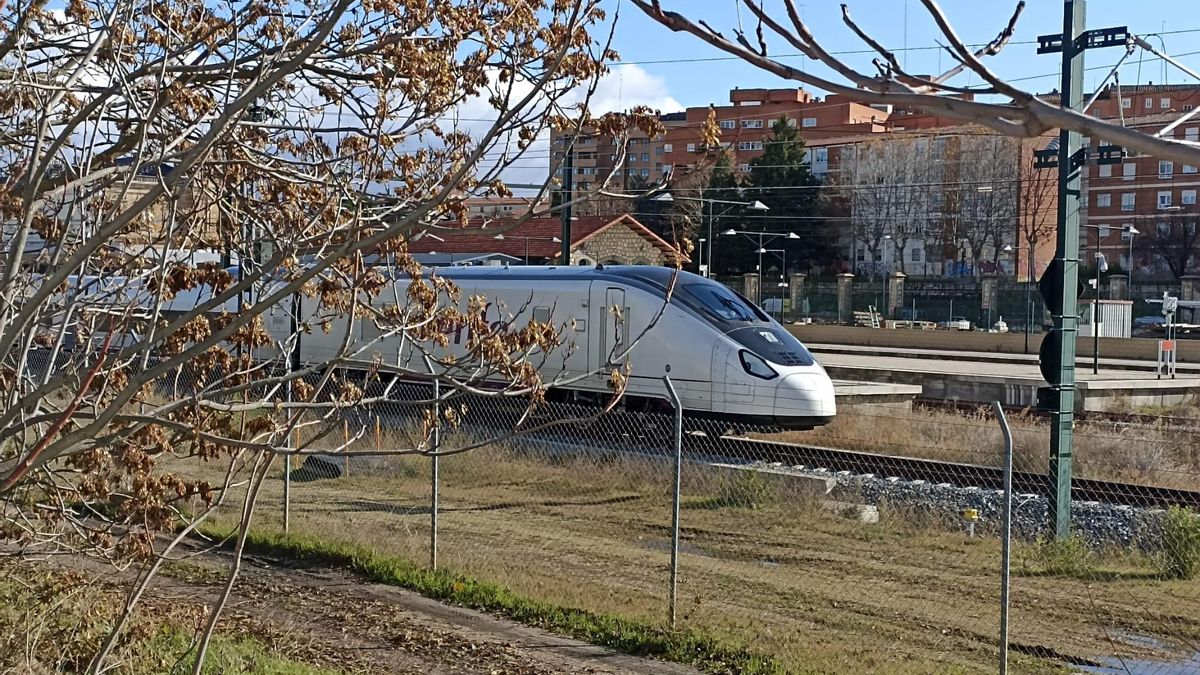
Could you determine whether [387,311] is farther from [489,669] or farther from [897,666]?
[897,666]

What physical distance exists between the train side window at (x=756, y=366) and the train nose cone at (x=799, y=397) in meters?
0.20

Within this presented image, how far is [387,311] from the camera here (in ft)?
24.9

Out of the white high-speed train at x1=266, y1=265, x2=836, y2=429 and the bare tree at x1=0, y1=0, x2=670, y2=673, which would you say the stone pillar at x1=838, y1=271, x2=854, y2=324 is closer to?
the white high-speed train at x1=266, y1=265, x2=836, y2=429

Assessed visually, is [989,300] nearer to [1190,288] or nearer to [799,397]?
[1190,288]

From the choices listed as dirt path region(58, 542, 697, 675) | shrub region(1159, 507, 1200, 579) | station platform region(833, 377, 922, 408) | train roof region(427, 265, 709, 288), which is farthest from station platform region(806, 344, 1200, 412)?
dirt path region(58, 542, 697, 675)

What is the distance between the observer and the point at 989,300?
5719 centimetres

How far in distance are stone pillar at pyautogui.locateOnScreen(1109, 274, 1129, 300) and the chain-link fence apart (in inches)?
1700

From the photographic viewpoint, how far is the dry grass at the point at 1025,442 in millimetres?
17562

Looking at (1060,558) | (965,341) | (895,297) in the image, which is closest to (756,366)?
(1060,558)

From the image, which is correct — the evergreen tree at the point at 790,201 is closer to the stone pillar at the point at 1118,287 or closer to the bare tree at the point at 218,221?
the stone pillar at the point at 1118,287

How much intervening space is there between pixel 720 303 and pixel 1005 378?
13204mm

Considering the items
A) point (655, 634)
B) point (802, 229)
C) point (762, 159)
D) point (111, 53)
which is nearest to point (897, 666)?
point (655, 634)

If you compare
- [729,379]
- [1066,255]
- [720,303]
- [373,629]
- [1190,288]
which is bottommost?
[373,629]

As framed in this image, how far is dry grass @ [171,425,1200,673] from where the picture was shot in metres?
9.29
